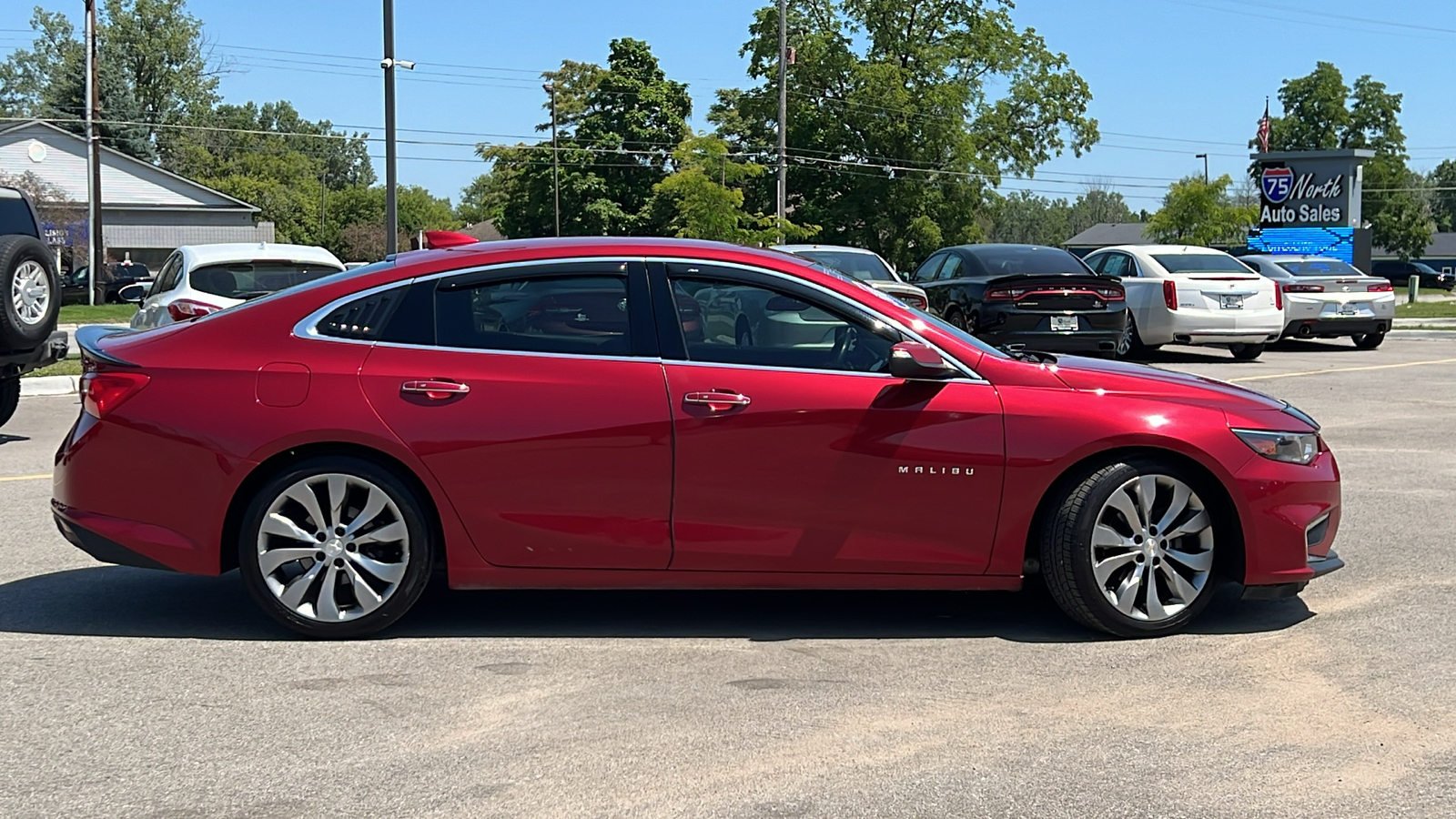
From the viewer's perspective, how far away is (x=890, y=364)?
5176 millimetres

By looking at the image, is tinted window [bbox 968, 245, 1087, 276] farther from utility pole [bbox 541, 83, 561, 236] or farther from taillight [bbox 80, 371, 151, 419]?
utility pole [bbox 541, 83, 561, 236]

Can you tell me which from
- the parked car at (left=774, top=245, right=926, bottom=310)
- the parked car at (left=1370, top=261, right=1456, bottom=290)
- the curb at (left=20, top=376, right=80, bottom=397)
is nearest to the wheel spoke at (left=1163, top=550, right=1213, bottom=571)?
the parked car at (left=774, top=245, right=926, bottom=310)

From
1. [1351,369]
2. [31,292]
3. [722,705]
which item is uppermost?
[31,292]

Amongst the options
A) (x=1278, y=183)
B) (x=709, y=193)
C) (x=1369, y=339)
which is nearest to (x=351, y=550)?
(x=1369, y=339)

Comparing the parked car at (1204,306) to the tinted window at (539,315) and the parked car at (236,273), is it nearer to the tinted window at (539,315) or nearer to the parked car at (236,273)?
the parked car at (236,273)

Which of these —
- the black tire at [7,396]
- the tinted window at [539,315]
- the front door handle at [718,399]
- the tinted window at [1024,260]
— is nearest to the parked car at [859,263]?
the tinted window at [1024,260]

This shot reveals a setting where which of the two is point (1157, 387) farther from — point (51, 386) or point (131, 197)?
point (131, 197)

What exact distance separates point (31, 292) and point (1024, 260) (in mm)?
11583

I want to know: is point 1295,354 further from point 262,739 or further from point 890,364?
point 262,739

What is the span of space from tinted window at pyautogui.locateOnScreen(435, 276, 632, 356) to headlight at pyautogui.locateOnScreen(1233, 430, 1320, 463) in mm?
2385

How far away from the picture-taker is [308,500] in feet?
17.1

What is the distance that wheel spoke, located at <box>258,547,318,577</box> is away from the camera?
5.22 metres

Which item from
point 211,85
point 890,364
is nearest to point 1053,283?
point 890,364

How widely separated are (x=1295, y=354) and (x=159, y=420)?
19.2 metres
